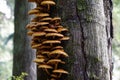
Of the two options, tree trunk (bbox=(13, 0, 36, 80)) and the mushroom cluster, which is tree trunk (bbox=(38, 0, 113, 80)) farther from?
tree trunk (bbox=(13, 0, 36, 80))

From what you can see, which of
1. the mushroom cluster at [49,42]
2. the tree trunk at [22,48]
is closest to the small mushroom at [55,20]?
the mushroom cluster at [49,42]

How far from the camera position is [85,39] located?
2.29 meters

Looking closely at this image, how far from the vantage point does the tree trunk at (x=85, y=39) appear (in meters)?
2.25

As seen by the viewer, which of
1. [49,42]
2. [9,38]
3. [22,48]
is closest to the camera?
[49,42]

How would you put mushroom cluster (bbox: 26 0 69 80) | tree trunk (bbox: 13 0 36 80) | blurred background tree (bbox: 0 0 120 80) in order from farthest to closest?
blurred background tree (bbox: 0 0 120 80)
tree trunk (bbox: 13 0 36 80)
mushroom cluster (bbox: 26 0 69 80)

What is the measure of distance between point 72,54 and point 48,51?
0.18 metres

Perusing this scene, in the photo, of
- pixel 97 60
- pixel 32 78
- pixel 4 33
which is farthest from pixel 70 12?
pixel 4 33

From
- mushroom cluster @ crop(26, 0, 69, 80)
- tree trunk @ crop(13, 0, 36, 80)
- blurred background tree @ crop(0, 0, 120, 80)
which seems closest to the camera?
mushroom cluster @ crop(26, 0, 69, 80)

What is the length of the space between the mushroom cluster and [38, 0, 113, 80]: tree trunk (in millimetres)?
59

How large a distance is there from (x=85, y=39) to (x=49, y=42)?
0.28m

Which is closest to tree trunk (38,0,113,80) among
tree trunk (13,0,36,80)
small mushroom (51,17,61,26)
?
small mushroom (51,17,61,26)

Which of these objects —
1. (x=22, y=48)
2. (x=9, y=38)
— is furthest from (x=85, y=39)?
(x=9, y=38)

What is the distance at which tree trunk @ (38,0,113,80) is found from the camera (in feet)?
7.38

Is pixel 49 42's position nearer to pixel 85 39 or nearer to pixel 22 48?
pixel 85 39
